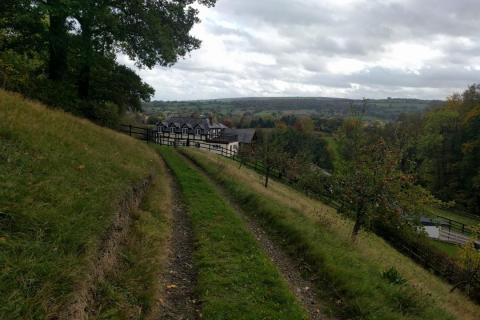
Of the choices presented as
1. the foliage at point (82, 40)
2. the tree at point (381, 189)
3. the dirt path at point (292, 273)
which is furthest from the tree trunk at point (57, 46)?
the tree at point (381, 189)

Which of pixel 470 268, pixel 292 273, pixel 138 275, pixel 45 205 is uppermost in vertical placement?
pixel 45 205

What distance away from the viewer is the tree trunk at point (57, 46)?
1658 cm

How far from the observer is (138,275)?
7.37 m

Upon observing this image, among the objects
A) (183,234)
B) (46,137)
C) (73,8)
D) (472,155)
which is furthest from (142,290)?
(472,155)

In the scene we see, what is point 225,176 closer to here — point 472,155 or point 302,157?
point 302,157

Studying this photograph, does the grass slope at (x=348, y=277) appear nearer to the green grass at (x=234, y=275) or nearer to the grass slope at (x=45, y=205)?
the green grass at (x=234, y=275)

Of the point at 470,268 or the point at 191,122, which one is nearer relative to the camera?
the point at 470,268

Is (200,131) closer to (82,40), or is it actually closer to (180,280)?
(82,40)

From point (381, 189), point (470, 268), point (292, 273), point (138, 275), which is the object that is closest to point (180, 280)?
point (138, 275)

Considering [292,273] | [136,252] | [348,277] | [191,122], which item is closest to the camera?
[136,252]

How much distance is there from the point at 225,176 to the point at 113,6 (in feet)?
40.0

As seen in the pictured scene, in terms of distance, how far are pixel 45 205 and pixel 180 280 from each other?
369 cm

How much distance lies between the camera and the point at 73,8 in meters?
14.5

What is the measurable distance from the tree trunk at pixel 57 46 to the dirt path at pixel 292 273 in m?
12.8
